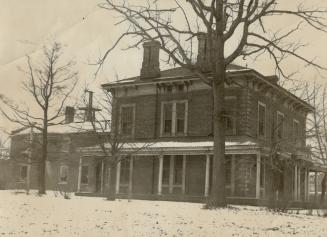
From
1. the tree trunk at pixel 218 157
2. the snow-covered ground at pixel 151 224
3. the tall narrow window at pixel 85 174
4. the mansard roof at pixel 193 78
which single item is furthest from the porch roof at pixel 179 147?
the snow-covered ground at pixel 151 224

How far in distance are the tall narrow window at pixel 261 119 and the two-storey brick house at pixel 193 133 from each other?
55 mm

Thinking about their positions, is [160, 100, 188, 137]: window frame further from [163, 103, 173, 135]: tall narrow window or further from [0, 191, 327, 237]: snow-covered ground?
[0, 191, 327, 237]: snow-covered ground

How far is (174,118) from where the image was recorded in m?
29.1

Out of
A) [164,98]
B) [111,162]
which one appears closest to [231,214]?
[111,162]

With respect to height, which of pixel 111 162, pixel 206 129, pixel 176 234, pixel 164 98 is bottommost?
pixel 176 234

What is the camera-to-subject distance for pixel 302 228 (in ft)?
42.1

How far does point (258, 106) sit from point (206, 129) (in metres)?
3.05

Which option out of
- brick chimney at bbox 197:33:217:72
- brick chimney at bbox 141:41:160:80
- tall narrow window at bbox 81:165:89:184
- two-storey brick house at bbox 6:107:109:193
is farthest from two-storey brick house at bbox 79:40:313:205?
two-storey brick house at bbox 6:107:109:193

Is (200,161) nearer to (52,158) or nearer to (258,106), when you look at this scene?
(258,106)

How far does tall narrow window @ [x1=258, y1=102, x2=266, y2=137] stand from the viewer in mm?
28128

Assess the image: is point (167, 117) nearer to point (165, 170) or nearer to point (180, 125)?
point (180, 125)

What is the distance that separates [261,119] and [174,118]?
4799 mm

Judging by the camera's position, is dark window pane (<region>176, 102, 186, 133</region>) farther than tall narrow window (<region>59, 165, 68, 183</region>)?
No

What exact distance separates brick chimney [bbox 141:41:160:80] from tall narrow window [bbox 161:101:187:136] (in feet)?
7.69
